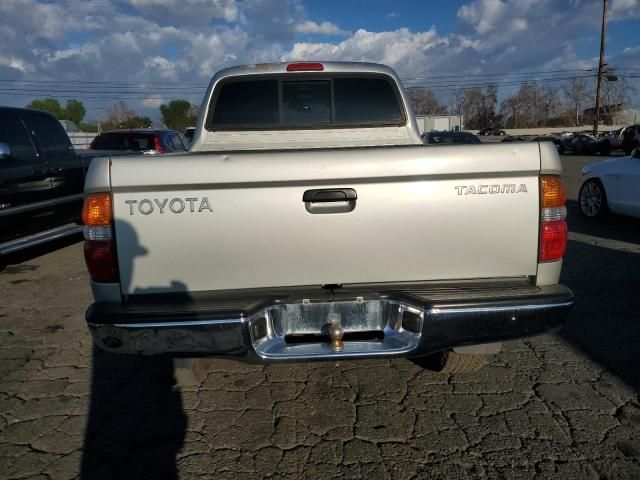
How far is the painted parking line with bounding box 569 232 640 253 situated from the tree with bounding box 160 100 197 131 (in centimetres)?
6788

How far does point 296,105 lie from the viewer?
381 centimetres

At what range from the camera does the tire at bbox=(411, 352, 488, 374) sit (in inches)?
124

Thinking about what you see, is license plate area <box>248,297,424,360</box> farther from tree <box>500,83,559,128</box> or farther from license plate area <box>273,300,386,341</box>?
tree <box>500,83,559,128</box>

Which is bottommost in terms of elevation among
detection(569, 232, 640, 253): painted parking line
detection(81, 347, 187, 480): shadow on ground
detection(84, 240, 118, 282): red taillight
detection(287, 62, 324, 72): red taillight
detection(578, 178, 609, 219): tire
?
detection(569, 232, 640, 253): painted parking line

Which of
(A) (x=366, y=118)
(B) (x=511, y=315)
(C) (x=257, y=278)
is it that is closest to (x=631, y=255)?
(A) (x=366, y=118)

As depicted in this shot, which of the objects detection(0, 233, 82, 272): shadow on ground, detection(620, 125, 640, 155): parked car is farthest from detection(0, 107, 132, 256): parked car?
detection(620, 125, 640, 155): parked car

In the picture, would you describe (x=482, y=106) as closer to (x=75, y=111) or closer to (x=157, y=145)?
(x=75, y=111)

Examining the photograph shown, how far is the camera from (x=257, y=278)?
7.93 ft

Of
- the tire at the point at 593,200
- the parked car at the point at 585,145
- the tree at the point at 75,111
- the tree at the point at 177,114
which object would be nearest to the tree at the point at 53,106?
the tree at the point at 75,111

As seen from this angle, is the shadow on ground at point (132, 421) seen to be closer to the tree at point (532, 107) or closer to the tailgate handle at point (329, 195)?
the tailgate handle at point (329, 195)

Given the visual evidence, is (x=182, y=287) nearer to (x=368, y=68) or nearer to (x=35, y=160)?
(x=368, y=68)

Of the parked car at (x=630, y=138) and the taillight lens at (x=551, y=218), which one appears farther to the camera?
the parked car at (x=630, y=138)

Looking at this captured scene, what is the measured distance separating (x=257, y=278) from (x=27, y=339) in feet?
9.16

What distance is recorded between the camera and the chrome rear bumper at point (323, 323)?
228 cm
